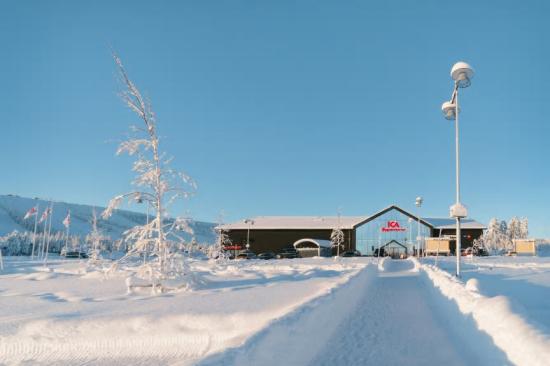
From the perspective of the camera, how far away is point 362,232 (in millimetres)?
74875

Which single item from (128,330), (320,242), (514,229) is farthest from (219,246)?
(514,229)

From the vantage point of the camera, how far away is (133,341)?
9219mm

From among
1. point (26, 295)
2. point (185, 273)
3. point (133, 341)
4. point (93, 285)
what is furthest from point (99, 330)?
point (93, 285)

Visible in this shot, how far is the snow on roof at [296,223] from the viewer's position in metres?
77.1

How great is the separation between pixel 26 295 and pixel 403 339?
1260 centimetres

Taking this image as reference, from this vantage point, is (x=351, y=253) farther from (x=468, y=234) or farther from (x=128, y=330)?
(x=128, y=330)

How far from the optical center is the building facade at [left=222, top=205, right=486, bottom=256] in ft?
239

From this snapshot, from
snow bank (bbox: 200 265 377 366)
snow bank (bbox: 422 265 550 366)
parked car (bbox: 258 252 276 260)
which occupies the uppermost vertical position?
snow bank (bbox: 422 265 550 366)

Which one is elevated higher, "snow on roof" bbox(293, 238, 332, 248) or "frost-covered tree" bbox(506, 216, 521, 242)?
"frost-covered tree" bbox(506, 216, 521, 242)

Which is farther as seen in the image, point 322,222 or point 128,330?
point 322,222

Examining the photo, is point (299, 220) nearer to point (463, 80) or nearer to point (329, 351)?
point (463, 80)

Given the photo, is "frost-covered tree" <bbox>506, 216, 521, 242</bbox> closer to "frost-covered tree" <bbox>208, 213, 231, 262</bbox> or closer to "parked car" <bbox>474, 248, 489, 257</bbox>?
"parked car" <bbox>474, 248, 489, 257</bbox>

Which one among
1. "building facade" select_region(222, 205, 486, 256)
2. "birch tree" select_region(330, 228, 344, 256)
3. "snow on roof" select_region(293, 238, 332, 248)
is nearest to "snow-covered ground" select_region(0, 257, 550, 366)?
"birch tree" select_region(330, 228, 344, 256)

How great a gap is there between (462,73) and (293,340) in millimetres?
13788
